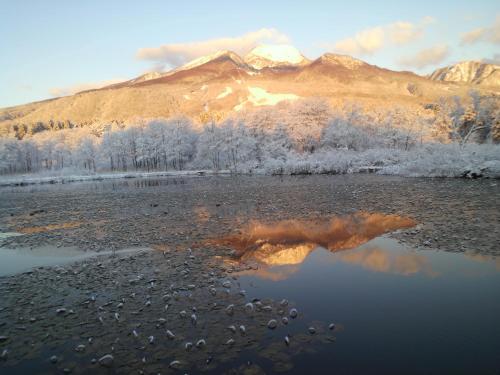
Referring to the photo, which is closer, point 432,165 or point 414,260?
point 414,260

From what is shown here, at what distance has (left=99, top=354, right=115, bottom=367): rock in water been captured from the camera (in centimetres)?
625

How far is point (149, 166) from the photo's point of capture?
374ft

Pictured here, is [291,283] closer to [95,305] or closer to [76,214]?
[95,305]

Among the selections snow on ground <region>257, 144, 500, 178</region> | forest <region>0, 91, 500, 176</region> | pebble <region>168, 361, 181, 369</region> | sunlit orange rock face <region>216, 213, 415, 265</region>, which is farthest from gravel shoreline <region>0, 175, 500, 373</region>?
forest <region>0, 91, 500, 176</region>

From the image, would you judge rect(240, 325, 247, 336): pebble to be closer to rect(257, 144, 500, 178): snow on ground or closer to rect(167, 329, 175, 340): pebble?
rect(167, 329, 175, 340): pebble

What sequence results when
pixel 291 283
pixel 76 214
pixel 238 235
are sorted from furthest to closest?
pixel 76 214
pixel 238 235
pixel 291 283

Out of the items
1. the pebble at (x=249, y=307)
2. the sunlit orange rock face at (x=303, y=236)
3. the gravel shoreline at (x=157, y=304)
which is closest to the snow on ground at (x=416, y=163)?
the gravel shoreline at (x=157, y=304)

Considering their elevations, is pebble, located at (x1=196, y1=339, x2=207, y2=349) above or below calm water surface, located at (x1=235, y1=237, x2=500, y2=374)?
above

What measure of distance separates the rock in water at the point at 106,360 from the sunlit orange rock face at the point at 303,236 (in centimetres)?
670

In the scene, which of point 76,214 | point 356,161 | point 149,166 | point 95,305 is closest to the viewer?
point 95,305

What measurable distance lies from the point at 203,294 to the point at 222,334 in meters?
2.35

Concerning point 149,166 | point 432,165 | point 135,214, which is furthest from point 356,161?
point 149,166

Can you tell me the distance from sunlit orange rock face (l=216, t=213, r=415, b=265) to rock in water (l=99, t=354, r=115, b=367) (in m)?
6.70

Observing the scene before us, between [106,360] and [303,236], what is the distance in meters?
10.6
